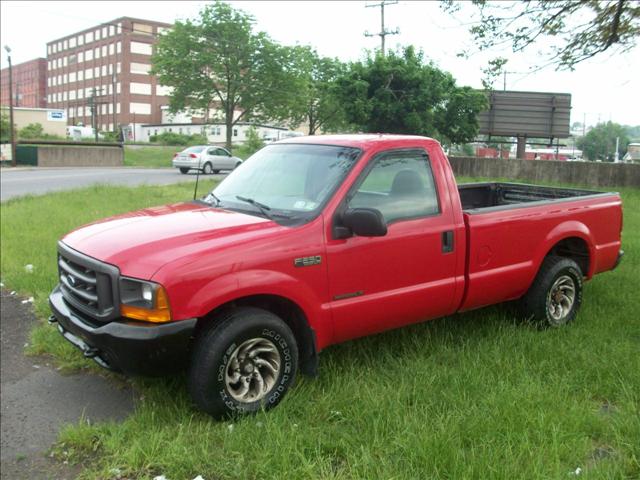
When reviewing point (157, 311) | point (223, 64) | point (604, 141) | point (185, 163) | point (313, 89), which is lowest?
point (157, 311)

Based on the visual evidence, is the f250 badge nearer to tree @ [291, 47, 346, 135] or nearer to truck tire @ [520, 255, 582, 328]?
truck tire @ [520, 255, 582, 328]

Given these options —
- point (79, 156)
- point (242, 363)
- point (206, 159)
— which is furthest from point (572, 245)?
point (79, 156)

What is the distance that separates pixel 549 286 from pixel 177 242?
132 inches

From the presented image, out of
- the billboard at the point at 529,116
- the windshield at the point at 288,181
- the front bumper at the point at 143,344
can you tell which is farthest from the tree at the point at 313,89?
the front bumper at the point at 143,344

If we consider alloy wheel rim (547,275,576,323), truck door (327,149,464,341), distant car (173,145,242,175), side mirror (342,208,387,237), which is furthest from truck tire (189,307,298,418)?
distant car (173,145,242,175)

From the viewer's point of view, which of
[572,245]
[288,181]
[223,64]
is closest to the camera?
[288,181]

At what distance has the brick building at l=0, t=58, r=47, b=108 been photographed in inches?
5148

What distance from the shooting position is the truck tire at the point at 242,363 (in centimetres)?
345

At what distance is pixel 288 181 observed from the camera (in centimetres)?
442

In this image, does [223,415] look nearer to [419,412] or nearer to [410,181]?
[419,412]

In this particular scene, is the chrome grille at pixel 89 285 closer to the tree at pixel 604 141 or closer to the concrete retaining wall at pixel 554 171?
the concrete retaining wall at pixel 554 171

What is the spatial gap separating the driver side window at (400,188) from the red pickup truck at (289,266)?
1 centimetres

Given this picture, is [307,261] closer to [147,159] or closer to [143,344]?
[143,344]

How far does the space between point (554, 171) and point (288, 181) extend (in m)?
16.5
